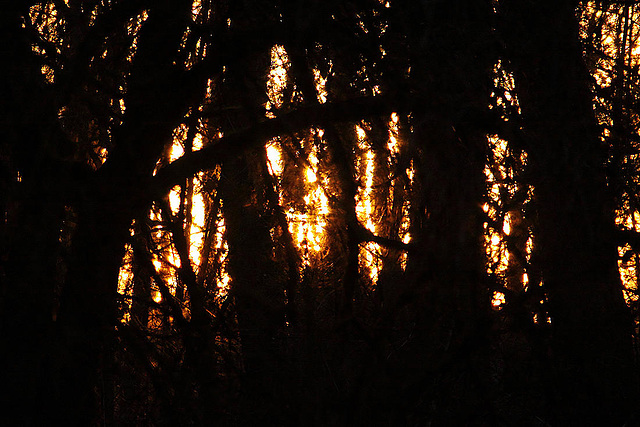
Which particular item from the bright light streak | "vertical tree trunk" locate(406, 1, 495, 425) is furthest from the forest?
the bright light streak

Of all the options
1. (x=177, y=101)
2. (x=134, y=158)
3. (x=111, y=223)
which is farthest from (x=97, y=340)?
(x=177, y=101)

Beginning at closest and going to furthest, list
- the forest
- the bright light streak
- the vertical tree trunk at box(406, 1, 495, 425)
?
1. the vertical tree trunk at box(406, 1, 495, 425)
2. the forest
3. the bright light streak

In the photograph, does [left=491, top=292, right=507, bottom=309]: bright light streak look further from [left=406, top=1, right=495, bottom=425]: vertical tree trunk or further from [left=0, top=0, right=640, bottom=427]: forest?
[left=406, top=1, right=495, bottom=425]: vertical tree trunk

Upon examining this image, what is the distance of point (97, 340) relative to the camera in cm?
383

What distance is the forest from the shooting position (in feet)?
10.8

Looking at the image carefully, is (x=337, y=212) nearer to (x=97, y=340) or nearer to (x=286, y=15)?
(x=286, y=15)

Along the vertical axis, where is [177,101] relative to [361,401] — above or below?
above

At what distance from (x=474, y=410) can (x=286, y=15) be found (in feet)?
7.69

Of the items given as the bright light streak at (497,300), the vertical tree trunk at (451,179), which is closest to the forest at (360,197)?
the vertical tree trunk at (451,179)

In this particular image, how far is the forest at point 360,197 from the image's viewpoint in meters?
3.30

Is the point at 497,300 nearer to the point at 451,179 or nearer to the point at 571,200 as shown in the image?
the point at 571,200

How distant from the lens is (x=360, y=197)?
163 inches

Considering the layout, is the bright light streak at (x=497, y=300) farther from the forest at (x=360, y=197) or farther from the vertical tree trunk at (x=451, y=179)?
the vertical tree trunk at (x=451, y=179)

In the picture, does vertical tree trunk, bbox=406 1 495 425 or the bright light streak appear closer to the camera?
vertical tree trunk, bbox=406 1 495 425
